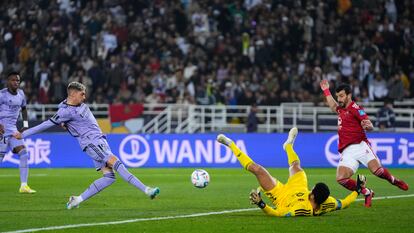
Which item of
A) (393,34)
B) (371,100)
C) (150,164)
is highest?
(393,34)

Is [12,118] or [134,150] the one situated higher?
[12,118]

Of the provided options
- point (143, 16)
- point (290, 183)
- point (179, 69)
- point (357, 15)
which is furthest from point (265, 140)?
point (290, 183)

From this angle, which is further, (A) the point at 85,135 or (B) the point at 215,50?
(B) the point at 215,50

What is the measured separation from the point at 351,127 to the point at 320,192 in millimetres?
3218

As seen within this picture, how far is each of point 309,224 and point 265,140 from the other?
693 inches

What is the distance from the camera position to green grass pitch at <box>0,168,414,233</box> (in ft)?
41.1

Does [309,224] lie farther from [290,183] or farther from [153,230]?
[153,230]

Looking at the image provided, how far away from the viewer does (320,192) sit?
44.2 feet

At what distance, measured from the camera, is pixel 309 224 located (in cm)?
1283

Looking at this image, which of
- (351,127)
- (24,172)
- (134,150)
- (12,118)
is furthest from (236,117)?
(351,127)

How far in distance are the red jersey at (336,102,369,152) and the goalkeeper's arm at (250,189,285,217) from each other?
3198 millimetres

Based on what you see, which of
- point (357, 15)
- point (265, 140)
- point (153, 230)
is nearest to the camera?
point (153, 230)

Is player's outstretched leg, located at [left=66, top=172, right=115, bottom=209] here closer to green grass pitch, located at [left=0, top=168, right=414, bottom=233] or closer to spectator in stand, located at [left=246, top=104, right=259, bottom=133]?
green grass pitch, located at [left=0, top=168, right=414, bottom=233]

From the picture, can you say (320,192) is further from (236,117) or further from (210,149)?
(236,117)
